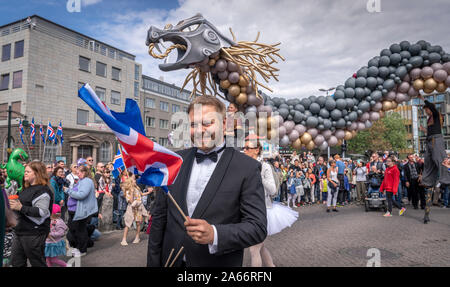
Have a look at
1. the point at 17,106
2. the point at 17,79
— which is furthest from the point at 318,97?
the point at 17,79

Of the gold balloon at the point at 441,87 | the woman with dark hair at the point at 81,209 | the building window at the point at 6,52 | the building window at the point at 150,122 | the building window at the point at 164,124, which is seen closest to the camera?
the gold balloon at the point at 441,87

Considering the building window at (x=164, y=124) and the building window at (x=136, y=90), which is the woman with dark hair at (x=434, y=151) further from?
the building window at (x=164, y=124)

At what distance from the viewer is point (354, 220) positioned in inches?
369

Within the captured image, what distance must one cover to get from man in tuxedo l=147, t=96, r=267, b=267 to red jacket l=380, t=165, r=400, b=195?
31.3 ft

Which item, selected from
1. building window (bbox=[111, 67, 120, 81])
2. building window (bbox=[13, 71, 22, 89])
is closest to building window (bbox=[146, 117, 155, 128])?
building window (bbox=[111, 67, 120, 81])

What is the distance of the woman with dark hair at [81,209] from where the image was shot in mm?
6195

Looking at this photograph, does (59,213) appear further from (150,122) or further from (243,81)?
(150,122)

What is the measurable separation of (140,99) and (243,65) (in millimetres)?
41796

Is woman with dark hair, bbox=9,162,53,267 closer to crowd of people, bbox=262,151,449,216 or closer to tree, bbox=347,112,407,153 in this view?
crowd of people, bbox=262,151,449,216

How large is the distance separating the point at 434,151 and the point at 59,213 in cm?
764

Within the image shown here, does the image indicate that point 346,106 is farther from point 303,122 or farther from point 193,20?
point 193,20

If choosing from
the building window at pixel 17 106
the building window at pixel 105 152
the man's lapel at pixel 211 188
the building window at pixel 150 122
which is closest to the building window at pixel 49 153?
the building window at pixel 17 106

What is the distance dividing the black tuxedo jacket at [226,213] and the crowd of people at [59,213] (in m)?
0.93

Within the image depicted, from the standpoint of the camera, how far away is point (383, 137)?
47469 mm
